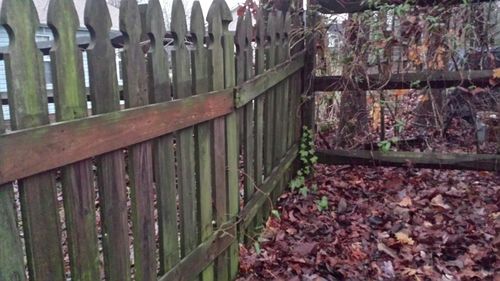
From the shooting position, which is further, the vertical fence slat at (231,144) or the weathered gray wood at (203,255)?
the vertical fence slat at (231,144)

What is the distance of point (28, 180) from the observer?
1273mm

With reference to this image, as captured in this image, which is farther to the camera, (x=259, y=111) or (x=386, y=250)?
(x=259, y=111)

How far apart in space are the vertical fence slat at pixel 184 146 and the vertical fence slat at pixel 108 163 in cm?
44

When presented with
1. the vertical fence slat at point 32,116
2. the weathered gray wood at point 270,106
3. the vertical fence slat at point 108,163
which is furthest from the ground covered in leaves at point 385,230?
the vertical fence slat at point 32,116

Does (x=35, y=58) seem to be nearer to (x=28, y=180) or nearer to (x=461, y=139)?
(x=28, y=180)

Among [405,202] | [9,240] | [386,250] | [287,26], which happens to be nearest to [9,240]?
[9,240]

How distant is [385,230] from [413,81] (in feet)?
4.52

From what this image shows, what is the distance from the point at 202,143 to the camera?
2.28 metres

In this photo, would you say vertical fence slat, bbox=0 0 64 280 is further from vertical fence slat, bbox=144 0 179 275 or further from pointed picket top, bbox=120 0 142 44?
vertical fence slat, bbox=144 0 179 275

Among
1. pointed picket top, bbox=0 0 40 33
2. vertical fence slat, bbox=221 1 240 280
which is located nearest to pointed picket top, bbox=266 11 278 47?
vertical fence slat, bbox=221 1 240 280

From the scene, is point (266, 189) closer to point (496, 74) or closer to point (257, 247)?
point (257, 247)

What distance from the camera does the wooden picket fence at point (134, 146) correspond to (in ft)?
4.12

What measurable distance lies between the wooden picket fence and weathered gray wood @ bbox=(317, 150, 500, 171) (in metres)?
1.37

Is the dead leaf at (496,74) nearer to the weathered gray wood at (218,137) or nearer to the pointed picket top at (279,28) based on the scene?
the pointed picket top at (279,28)
